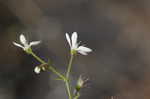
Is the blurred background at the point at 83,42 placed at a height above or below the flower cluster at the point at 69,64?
above

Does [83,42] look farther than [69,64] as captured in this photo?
Yes

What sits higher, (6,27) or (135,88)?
(6,27)

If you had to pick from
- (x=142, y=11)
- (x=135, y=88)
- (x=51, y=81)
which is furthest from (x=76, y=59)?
(x=142, y=11)

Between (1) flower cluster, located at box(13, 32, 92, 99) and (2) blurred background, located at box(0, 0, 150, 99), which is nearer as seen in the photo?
(1) flower cluster, located at box(13, 32, 92, 99)

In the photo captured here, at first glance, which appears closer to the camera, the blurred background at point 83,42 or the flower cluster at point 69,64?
the flower cluster at point 69,64

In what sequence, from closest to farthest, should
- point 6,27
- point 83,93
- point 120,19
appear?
point 83,93
point 6,27
point 120,19

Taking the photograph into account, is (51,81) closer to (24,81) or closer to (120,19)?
(24,81)

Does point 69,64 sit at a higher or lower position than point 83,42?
lower

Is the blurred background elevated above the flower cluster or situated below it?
above
